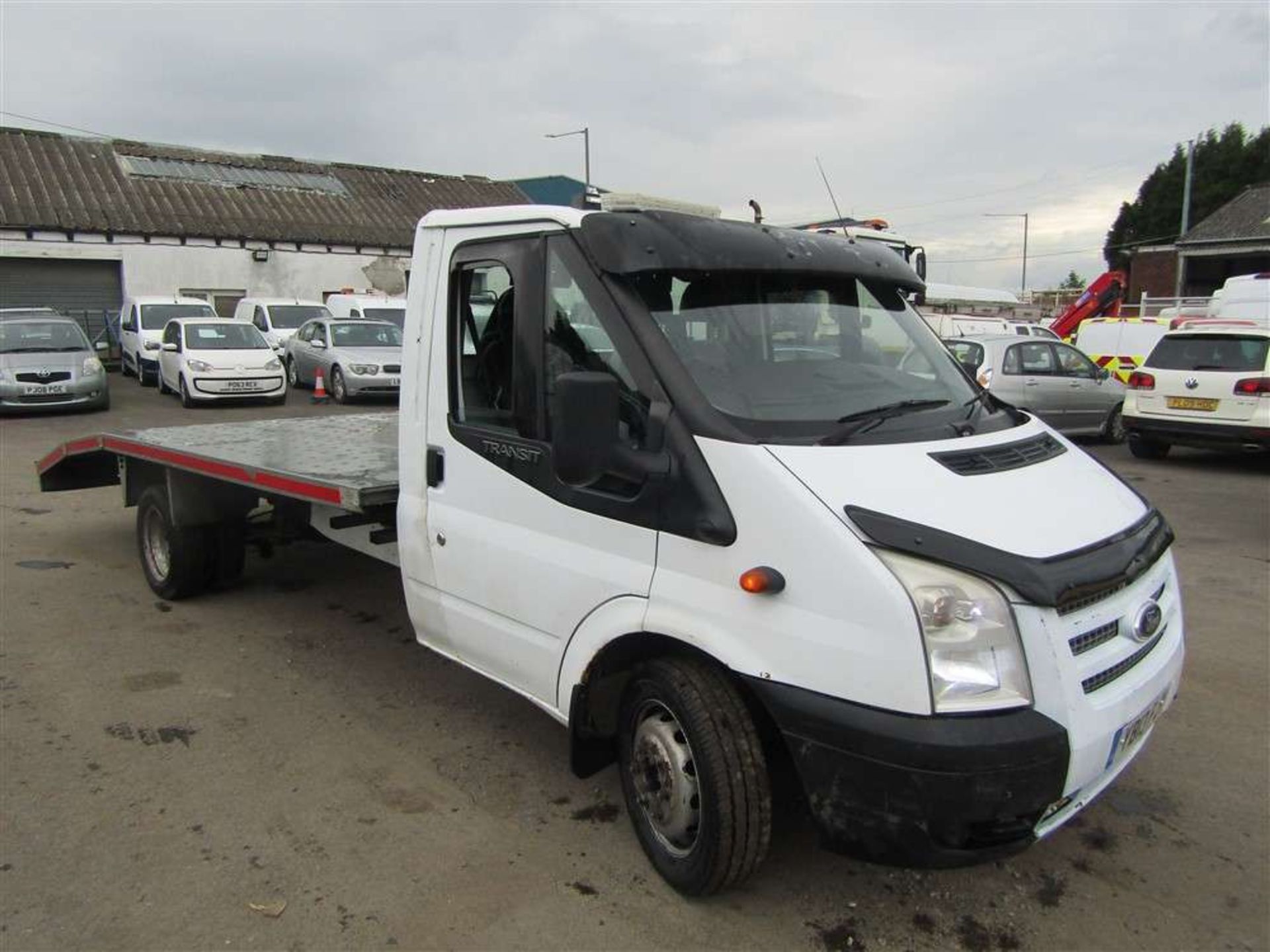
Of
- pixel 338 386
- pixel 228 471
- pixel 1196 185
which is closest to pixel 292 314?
pixel 338 386

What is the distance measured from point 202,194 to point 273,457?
94.2ft

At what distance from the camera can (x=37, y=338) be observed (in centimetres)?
1587

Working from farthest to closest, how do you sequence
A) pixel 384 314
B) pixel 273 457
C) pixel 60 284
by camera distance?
1. pixel 60 284
2. pixel 384 314
3. pixel 273 457

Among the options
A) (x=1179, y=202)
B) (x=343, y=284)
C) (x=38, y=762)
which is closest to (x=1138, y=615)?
(x=38, y=762)

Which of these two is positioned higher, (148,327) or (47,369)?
(148,327)

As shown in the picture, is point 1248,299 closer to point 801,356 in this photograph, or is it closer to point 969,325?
point 969,325

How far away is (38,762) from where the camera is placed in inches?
151

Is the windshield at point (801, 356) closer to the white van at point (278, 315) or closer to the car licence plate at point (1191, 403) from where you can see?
the car licence plate at point (1191, 403)

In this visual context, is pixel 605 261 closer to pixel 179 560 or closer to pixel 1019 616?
pixel 1019 616

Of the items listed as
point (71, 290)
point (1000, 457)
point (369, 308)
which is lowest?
point (1000, 457)

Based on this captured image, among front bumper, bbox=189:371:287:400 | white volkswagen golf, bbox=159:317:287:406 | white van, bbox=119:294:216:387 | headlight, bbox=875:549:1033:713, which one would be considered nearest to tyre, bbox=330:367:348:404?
white volkswagen golf, bbox=159:317:287:406

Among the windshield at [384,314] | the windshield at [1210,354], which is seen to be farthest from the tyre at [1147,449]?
the windshield at [384,314]

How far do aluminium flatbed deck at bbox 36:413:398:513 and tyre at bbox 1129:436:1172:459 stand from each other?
9889mm

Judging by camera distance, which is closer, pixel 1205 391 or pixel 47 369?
pixel 1205 391
